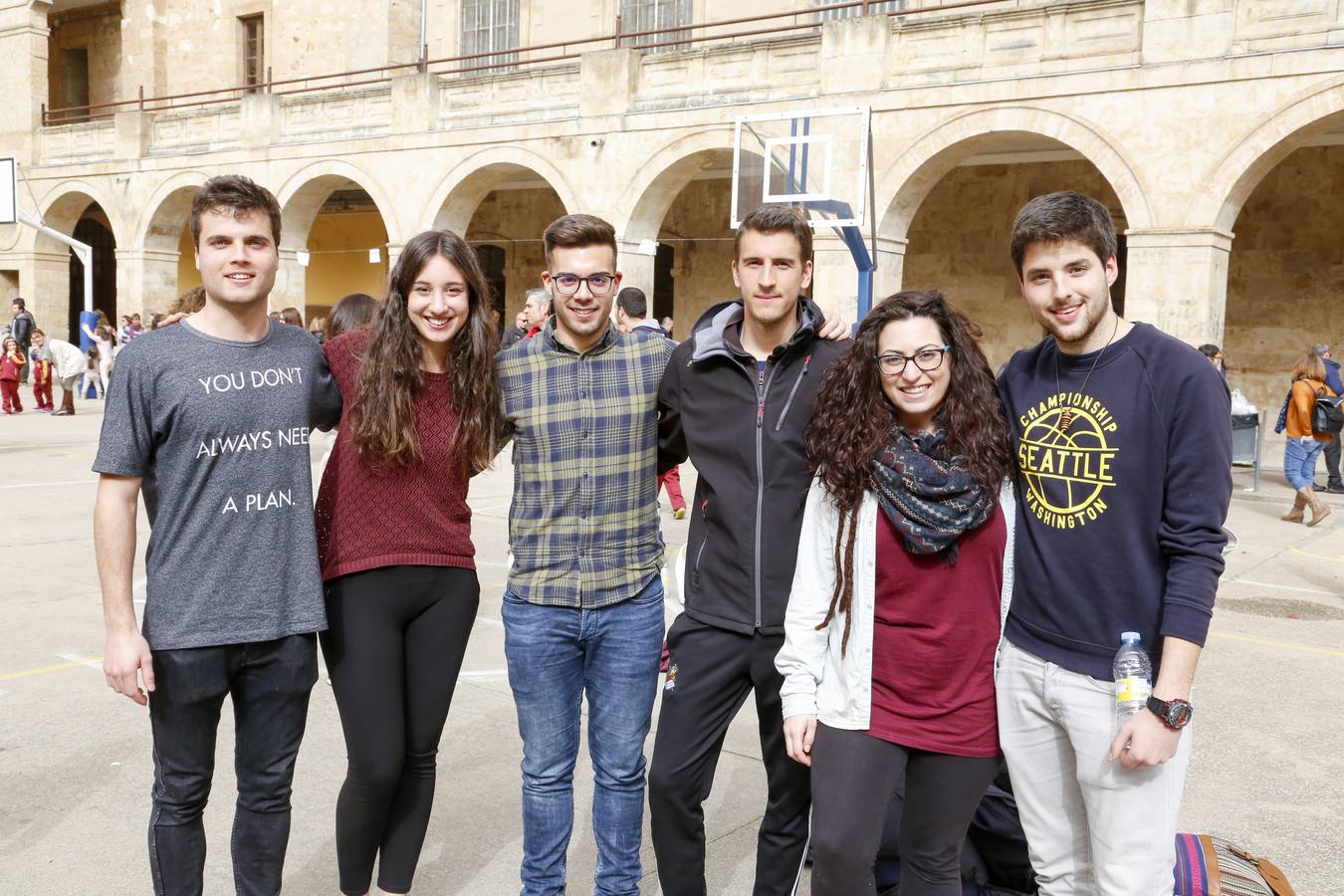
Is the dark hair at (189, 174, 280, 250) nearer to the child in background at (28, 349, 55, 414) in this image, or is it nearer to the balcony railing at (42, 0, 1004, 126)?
the balcony railing at (42, 0, 1004, 126)

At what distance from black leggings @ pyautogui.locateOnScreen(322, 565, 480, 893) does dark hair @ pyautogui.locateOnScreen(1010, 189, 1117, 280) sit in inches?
67.6

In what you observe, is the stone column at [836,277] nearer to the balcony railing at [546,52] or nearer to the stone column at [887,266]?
the stone column at [887,266]

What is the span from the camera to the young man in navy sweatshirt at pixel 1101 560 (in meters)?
2.37

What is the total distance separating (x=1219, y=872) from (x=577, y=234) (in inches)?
97.3

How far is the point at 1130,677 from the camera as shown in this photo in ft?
7.82

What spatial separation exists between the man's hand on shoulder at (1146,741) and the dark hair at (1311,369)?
38.0 ft

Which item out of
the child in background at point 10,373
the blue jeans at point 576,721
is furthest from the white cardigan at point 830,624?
the child in background at point 10,373

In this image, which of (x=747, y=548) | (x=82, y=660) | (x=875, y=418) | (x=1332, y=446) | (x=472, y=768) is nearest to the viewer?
(x=875, y=418)

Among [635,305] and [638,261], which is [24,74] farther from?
[635,305]

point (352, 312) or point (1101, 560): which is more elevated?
→ point (352, 312)

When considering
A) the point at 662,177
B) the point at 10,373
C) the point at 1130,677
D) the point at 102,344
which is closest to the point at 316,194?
the point at 102,344

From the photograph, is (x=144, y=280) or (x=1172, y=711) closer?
(x=1172, y=711)

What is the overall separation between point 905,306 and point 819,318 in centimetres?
42

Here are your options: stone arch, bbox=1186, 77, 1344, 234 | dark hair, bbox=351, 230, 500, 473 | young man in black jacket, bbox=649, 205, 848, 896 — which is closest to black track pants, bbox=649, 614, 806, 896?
young man in black jacket, bbox=649, 205, 848, 896
